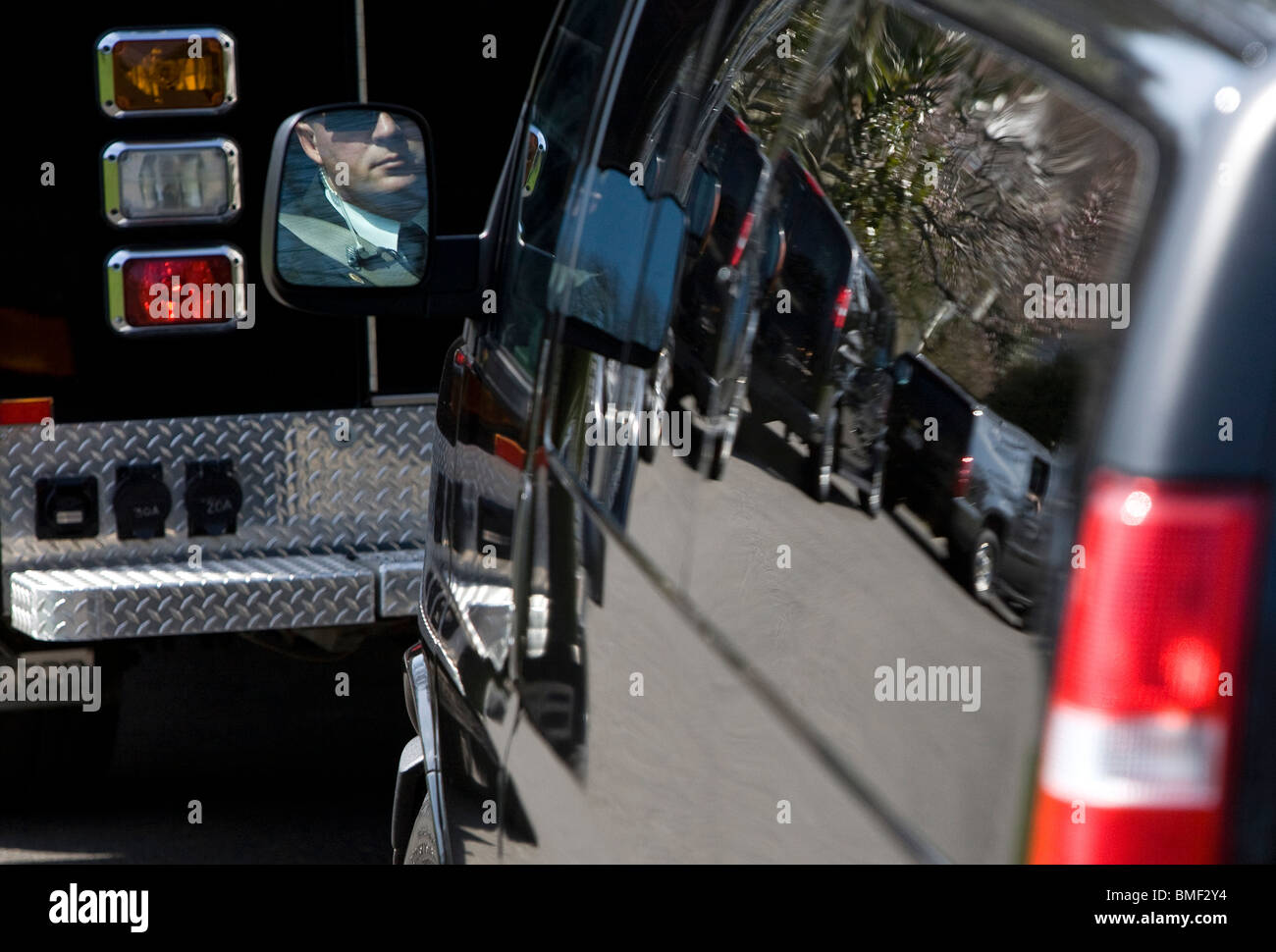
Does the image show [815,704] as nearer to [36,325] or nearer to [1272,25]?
[1272,25]

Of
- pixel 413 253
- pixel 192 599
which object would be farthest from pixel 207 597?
pixel 413 253

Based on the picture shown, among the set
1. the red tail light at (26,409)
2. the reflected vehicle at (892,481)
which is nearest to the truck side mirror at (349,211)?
the reflected vehicle at (892,481)

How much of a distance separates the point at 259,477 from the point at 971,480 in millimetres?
3205

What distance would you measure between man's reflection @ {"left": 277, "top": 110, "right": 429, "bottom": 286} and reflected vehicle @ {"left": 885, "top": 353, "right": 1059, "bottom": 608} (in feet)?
4.54

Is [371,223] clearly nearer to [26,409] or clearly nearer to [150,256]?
[150,256]

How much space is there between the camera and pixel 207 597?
12.7ft

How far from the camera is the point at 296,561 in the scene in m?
4.06

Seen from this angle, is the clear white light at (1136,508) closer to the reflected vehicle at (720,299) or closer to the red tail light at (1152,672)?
the red tail light at (1152,672)

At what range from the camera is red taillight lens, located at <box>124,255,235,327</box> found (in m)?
3.89

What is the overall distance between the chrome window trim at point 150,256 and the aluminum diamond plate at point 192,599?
0.59 meters

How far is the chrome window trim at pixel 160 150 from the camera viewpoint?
383 cm

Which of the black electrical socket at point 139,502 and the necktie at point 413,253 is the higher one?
the necktie at point 413,253
